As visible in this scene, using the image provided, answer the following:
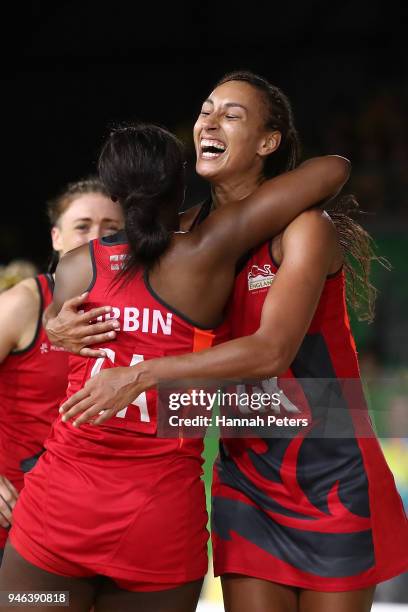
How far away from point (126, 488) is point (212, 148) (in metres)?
1.00

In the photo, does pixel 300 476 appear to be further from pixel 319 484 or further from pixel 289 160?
pixel 289 160

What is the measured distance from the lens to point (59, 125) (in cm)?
1084

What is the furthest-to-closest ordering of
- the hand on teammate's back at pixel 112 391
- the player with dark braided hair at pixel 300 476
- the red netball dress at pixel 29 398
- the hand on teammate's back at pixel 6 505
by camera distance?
the red netball dress at pixel 29 398, the hand on teammate's back at pixel 6 505, the player with dark braided hair at pixel 300 476, the hand on teammate's back at pixel 112 391

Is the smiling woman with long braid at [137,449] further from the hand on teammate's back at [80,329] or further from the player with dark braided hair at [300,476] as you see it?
the player with dark braided hair at [300,476]

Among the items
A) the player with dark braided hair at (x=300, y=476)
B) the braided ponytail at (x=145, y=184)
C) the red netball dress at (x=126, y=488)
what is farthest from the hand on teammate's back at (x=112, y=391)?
the player with dark braided hair at (x=300, y=476)

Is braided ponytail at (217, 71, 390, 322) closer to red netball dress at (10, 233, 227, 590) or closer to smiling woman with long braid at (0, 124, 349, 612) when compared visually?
smiling woman with long braid at (0, 124, 349, 612)

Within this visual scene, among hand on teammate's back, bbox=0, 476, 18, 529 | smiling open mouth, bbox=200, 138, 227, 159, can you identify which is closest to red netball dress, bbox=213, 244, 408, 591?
smiling open mouth, bbox=200, 138, 227, 159

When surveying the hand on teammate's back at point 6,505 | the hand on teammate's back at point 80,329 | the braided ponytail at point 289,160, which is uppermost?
the braided ponytail at point 289,160

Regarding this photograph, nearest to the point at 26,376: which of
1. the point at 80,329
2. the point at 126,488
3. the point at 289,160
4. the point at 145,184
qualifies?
the point at 80,329

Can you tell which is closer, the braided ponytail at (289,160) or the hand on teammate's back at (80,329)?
the hand on teammate's back at (80,329)

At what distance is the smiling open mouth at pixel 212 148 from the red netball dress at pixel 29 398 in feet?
2.27

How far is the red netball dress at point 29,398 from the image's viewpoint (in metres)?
2.86

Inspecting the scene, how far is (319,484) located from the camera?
242 cm

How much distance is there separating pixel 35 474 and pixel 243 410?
1.92ft
